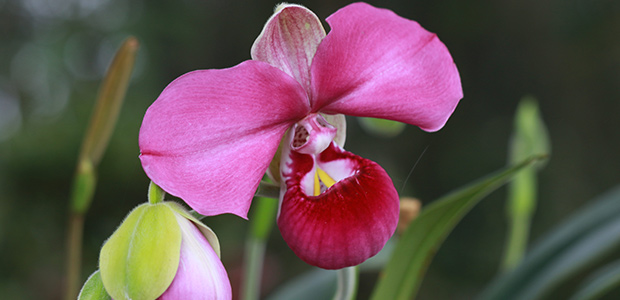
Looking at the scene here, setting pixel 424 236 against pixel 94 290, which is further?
pixel 424 236

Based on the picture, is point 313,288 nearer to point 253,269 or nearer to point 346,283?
point 253,269

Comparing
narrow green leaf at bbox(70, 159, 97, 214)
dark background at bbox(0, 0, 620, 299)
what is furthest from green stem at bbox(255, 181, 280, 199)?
dark background at bbox(0, 0, 620, 299)

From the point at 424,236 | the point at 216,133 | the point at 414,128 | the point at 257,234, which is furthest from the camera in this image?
the point at 414,128

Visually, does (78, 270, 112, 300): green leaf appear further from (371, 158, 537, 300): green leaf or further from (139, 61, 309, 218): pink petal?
(371, 158, 537, 300): green leaf

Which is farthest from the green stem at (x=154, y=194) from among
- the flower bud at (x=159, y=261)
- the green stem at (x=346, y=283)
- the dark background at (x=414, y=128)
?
the dark background at (x=414, y=128)

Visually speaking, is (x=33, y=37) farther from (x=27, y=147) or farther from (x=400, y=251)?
(x=400, y=251)

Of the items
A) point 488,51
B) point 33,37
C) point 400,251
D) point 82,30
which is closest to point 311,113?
point 400,251

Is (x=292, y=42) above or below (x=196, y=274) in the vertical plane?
above

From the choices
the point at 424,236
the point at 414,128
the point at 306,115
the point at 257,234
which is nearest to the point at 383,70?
the point at 306,115
